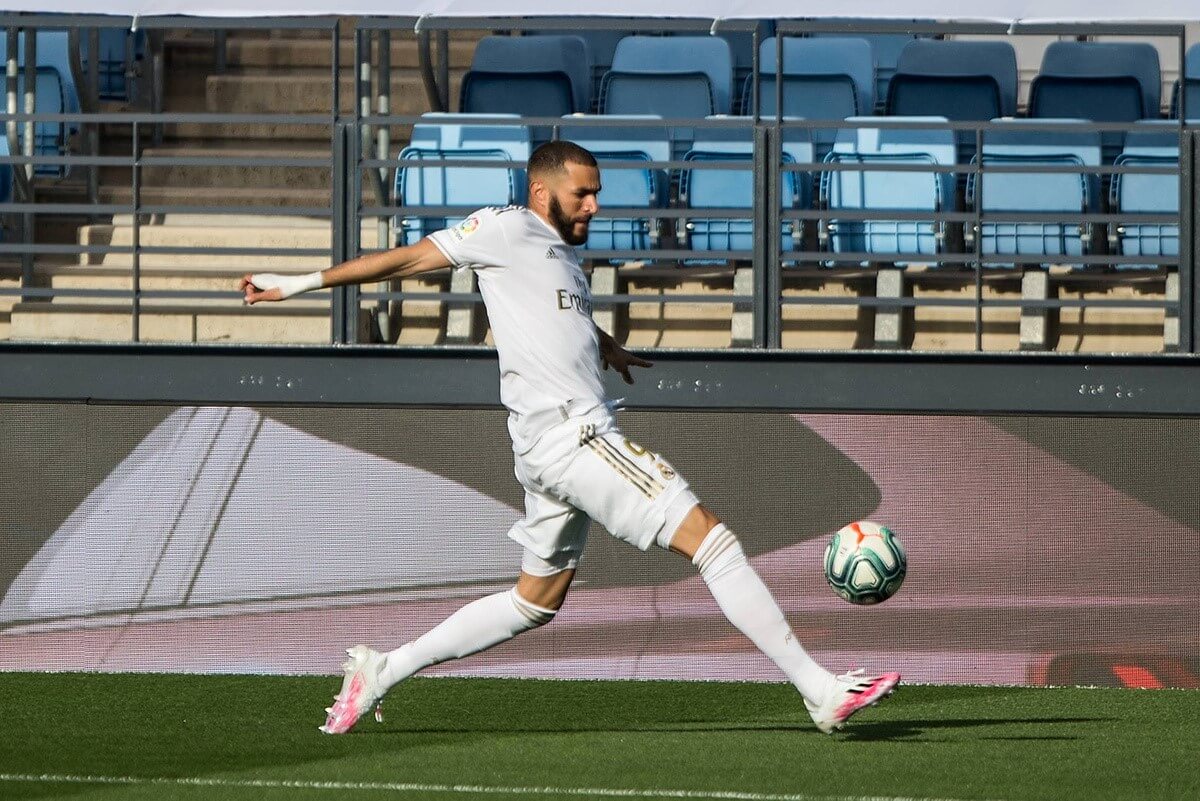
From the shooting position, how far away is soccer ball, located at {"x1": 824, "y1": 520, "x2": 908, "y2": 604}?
256 inches

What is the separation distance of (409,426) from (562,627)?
1.27 m

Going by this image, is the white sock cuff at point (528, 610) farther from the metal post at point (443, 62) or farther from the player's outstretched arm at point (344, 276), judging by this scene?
the metal post at point (443, 62)

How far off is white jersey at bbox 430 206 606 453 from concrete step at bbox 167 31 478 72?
23.6 ft

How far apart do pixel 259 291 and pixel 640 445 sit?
356cm

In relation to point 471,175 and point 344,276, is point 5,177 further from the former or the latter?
point 344,276

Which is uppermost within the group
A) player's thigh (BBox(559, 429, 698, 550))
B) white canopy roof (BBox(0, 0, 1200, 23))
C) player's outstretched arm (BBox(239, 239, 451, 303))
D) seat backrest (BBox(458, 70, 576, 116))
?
white canopy roof (BBox(0, 0, 1200, 23))

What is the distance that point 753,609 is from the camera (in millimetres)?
6000

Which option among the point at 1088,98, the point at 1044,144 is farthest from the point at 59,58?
the point at 1088,98

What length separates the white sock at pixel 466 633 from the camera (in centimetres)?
639

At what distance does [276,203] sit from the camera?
472 inches

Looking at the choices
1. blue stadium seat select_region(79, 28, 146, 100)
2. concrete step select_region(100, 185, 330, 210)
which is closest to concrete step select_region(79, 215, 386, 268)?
concrete step select_region(100, 185, 330, 210)

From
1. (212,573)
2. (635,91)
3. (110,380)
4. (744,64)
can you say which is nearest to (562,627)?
(212,573)

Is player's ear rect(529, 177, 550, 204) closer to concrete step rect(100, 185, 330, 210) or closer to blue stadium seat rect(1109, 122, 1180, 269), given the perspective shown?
blue stadium seat rect(1109, 122, 1180, 269)

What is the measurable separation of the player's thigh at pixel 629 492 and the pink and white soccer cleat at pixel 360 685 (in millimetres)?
886
